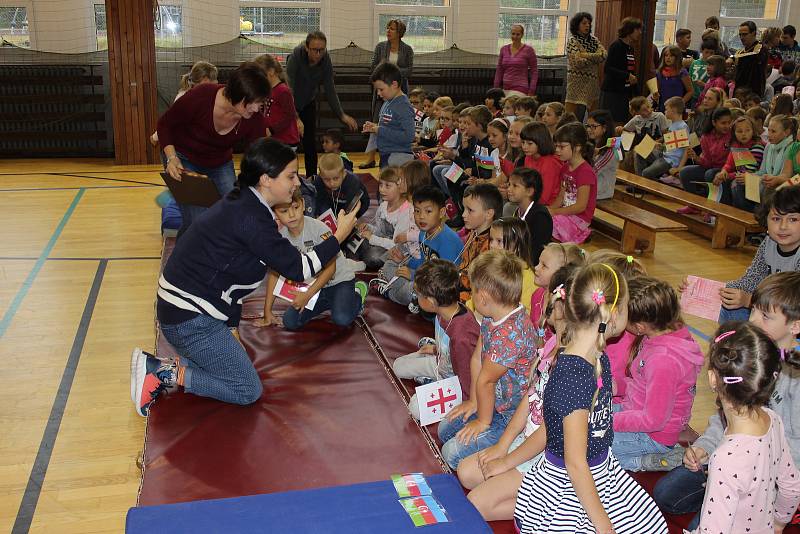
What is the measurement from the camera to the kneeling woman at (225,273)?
132 inches

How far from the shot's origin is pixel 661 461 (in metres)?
3.05

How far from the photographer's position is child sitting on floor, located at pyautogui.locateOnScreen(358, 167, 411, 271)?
17.3 ft

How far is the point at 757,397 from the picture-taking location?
87.5 inches

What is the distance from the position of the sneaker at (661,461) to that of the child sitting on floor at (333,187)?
3181mm

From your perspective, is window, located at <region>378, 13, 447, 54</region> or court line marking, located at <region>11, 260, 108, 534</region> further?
window, located at <region>378, 13, 447, 54</region>

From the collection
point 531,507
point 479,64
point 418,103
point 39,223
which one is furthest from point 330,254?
point 479,64

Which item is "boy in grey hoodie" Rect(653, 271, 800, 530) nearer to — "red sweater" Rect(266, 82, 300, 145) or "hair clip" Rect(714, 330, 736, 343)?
"hair clip" Rect(714, 330, 736, 343)

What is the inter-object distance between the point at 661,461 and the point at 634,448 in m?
0.12

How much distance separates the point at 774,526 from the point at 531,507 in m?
0.84

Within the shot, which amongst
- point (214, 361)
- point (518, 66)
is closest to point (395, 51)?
point (518, 66)

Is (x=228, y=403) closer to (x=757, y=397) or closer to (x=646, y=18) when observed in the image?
(x=757, y=397)

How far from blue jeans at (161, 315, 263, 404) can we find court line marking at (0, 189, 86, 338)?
171cm

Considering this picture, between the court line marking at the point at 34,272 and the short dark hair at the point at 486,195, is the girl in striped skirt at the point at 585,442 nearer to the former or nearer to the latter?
the short dark hair at the point at 486,195

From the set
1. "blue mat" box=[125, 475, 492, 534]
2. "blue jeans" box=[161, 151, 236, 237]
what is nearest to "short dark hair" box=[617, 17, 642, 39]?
"blue jeans" box=[161, 151, 236, 237]
